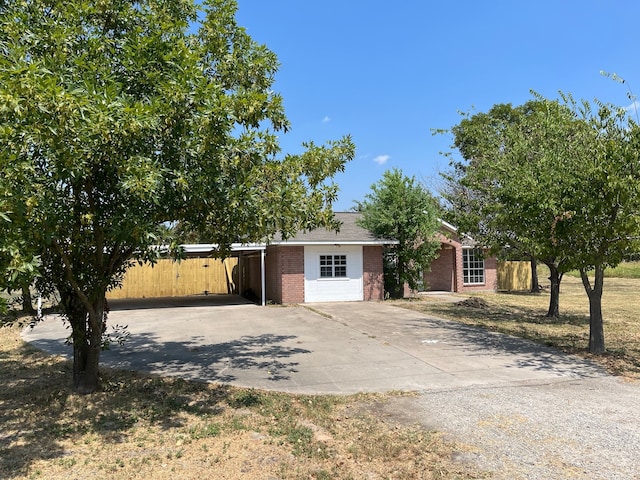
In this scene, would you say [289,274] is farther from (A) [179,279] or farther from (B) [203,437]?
(B) [203,437]

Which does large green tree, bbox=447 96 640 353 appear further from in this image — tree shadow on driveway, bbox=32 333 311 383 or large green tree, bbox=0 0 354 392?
tree shadow on driveway, bbox=32 333 311 383

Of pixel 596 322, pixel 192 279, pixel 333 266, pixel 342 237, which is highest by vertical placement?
pixel 342 237

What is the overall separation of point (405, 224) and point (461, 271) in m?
6.52

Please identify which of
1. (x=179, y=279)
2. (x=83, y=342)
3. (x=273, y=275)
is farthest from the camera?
(x=179, y=279)

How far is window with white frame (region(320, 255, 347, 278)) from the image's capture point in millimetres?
20562

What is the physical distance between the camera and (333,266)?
67.9 ft

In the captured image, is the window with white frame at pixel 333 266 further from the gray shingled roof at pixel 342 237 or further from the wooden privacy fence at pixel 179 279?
the wooden privacy fence at pixel 179 279

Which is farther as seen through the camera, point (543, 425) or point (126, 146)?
point (543, 425)

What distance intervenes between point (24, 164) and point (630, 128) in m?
8.90

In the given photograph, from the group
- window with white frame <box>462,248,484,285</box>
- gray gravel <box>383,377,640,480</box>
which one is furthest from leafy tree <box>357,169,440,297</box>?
gray gravel <box>383,377,640,480</box>

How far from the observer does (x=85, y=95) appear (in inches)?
178

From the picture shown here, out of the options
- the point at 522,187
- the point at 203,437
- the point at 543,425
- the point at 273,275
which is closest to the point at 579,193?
the point at 522,187

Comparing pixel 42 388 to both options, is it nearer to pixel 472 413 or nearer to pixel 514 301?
pixel 472 413

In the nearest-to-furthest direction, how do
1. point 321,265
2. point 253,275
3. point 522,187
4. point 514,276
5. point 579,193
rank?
point 579,193, point 522,187, point 321,265, point 253,275, point 514,276
